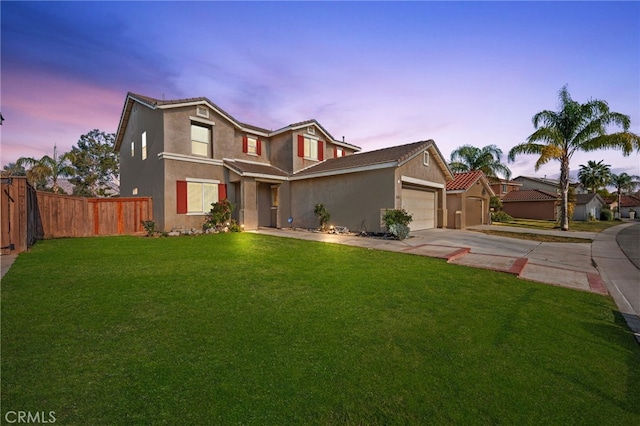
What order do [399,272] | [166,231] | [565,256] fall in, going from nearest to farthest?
[399,272] → [565,256] → [166,231]

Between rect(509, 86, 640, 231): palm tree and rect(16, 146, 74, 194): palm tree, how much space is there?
43812 mm

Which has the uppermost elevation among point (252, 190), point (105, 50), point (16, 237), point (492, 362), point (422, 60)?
point (105, 50)

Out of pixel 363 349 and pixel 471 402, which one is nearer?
Answer: pixel 471 402

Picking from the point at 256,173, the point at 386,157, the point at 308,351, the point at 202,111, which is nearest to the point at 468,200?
the point at 386,157

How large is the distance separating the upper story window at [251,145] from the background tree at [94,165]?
23248 millimetres

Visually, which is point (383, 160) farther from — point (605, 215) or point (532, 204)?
point (605, 215)

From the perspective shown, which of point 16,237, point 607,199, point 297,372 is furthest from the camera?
point 607,199

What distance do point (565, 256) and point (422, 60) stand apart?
912cm

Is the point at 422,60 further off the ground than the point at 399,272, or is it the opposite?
the point at 422,60

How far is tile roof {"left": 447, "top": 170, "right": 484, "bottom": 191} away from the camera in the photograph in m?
20.4

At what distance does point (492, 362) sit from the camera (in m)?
3.12

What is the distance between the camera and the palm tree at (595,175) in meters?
47.8

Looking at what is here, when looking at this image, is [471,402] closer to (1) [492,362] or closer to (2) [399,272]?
(1) [492,362]

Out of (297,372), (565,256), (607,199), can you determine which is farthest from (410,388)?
(607,199)
